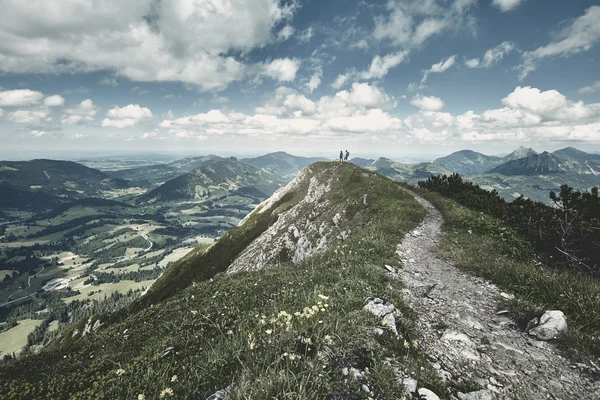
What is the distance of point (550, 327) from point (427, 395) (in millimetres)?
5012

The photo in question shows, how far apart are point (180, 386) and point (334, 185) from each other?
66814mm

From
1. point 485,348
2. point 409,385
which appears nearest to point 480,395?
point 409,385

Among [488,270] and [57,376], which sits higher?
[488,270]

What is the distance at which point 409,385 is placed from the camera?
5035 millimetres

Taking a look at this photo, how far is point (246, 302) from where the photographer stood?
1056 centimetres

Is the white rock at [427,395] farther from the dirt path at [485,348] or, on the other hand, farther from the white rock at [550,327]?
the white rock at [550,327]

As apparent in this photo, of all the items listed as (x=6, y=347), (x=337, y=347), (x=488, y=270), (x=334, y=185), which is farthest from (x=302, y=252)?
(x=6, y=347)

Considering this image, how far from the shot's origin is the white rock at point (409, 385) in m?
4.95

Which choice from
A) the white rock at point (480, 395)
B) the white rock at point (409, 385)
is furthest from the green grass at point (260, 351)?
the white rock at point (480, 395)

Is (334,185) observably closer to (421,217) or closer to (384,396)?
(421,217)

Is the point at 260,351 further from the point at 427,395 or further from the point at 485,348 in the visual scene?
the point at 485,348

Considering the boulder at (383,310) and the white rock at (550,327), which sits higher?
the boulder at (383,310)

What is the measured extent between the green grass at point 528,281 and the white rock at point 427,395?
452cm

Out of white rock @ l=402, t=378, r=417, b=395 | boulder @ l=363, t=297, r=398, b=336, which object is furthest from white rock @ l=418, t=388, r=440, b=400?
boulder @ l=363, t=297, r=398, b=336
